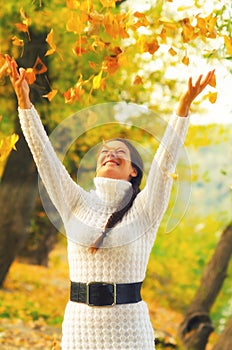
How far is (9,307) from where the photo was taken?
13.0m

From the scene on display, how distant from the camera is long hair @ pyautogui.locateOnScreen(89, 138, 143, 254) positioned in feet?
13.6

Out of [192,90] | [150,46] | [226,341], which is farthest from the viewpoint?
[226,341]

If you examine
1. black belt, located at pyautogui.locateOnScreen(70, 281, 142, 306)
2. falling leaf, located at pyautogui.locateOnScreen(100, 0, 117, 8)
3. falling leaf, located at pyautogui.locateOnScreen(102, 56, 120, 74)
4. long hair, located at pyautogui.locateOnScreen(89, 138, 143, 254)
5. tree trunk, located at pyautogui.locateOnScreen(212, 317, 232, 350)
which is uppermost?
falling leaf, located at pyautogui.locateOnScreen(100, 0, 117, 8)

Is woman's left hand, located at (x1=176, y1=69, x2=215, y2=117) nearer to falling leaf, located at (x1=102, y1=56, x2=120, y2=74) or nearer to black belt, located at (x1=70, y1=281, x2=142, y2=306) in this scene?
black belt, located at (x1=70, y1=281, x2=142, y2=306)

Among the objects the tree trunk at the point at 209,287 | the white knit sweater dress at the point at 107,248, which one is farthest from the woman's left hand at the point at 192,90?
the tree trunk at the point at 209,287

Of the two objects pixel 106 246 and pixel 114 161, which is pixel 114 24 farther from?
pixel 106 246

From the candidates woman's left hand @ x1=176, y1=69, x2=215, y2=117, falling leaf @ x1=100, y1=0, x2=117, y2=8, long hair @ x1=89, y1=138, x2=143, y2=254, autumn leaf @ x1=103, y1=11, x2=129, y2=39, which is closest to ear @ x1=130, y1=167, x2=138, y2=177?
long hair @ x1=89, y1=138, x2=143, y2=254

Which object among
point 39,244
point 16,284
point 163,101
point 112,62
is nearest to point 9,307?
point 16,284

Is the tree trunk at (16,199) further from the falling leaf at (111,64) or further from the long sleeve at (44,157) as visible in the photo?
the long sleeve at (44,157)

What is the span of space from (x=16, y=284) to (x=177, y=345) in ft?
19.7

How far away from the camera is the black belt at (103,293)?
13.6ft

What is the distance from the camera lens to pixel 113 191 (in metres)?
4.27

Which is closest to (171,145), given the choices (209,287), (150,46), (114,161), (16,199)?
(114,161)

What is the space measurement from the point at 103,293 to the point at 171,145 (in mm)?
833
